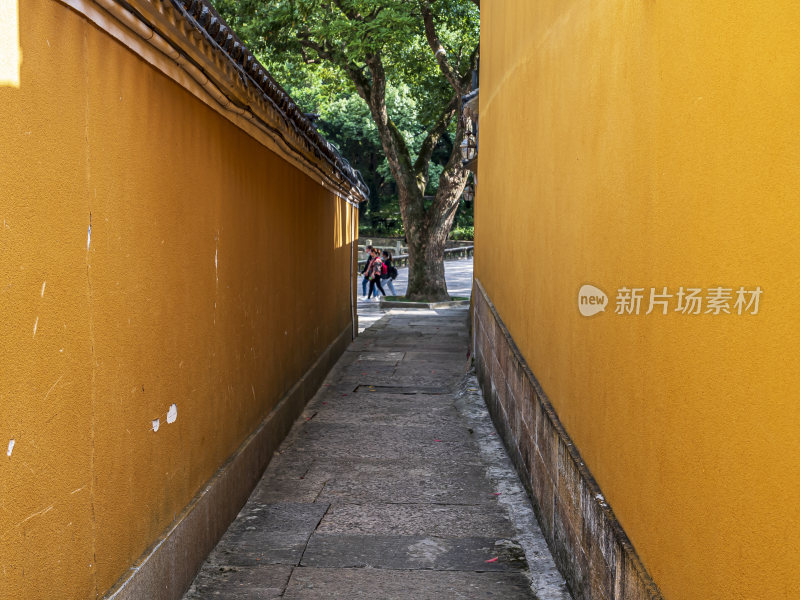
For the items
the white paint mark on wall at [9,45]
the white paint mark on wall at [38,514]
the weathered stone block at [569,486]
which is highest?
the white paint mark on wall at [9,45]

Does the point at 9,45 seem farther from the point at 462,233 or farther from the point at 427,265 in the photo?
the point at 462,233

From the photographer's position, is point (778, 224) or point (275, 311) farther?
point (275, 311)

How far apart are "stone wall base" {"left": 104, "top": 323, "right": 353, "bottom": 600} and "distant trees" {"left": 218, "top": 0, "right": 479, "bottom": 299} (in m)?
11.5

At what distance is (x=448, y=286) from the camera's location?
3169 centimetres

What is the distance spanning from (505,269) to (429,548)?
3.85 metres

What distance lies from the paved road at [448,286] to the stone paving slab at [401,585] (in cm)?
1307

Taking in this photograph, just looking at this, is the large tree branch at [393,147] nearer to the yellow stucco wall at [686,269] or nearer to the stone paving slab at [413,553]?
the yellow stucco wall at [686,269]

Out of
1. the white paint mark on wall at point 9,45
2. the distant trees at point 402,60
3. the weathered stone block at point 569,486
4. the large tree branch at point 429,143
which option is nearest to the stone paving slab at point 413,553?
the weathered stone block at point 569,486

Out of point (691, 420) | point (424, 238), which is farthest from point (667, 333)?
point (424, 238)

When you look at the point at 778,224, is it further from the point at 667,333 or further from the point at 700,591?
the point at 700,591

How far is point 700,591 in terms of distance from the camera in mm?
2713

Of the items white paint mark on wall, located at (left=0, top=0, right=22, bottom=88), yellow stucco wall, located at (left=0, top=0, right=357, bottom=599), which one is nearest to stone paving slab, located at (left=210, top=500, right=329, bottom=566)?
yellow stucco wall, located at (left=0, top=0, right=357, bottom=599)

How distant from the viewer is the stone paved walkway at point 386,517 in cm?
493

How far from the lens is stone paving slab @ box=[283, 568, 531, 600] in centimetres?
475
